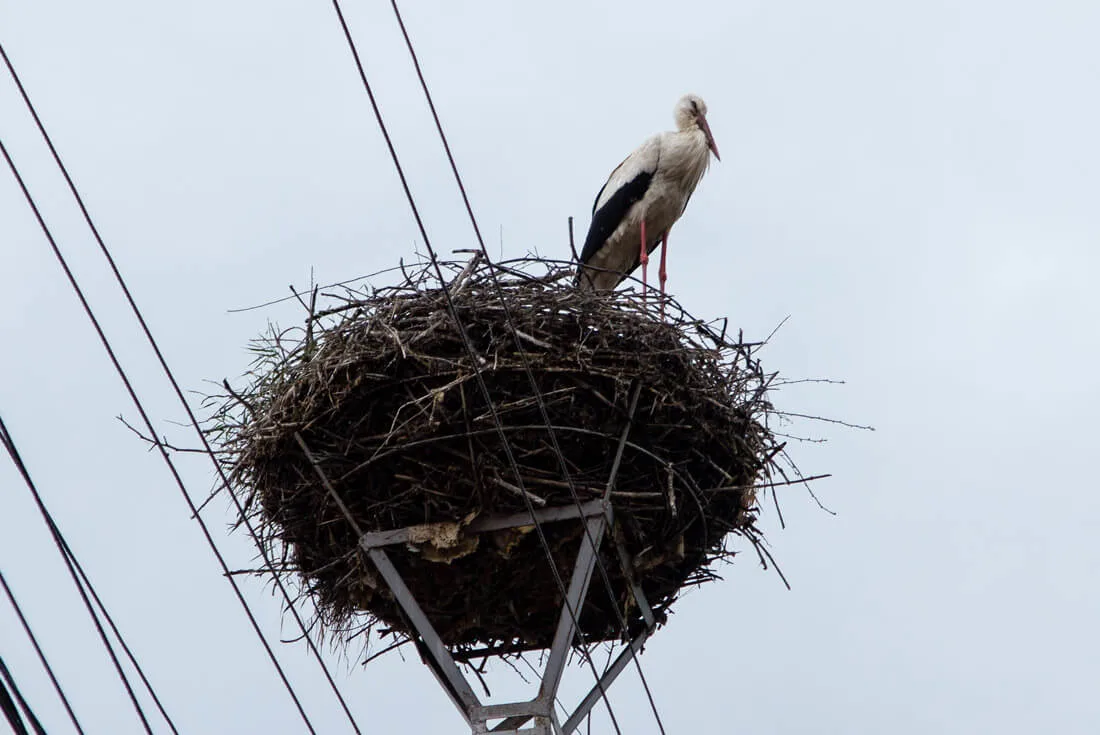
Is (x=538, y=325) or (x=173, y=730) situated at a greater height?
(x=538, y=325)

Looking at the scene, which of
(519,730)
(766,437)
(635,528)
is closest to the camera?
(519,730)

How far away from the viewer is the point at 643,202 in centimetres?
1062

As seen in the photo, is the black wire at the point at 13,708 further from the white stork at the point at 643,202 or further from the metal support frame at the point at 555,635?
the white stork at the point at 643,202

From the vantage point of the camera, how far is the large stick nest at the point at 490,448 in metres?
6.66

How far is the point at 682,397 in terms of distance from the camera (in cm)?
696

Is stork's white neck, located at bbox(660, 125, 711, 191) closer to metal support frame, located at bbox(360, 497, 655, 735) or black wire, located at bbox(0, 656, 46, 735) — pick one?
metal support frame, located at bbox(360, 497, 655, 735)

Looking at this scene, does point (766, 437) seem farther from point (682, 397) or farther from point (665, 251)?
point (665, 251)

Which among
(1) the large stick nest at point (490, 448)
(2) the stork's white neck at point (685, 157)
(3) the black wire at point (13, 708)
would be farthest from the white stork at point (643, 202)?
(3) the black wire at point (13, 708)

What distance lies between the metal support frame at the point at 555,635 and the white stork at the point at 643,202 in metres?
4.00

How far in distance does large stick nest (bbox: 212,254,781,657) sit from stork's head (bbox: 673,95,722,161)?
418 cm

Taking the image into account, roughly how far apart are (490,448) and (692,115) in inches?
203

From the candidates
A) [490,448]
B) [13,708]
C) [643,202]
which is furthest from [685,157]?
[13,708]

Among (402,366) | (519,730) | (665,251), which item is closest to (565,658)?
(519,730)

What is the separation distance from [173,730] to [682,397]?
3.18 meters
